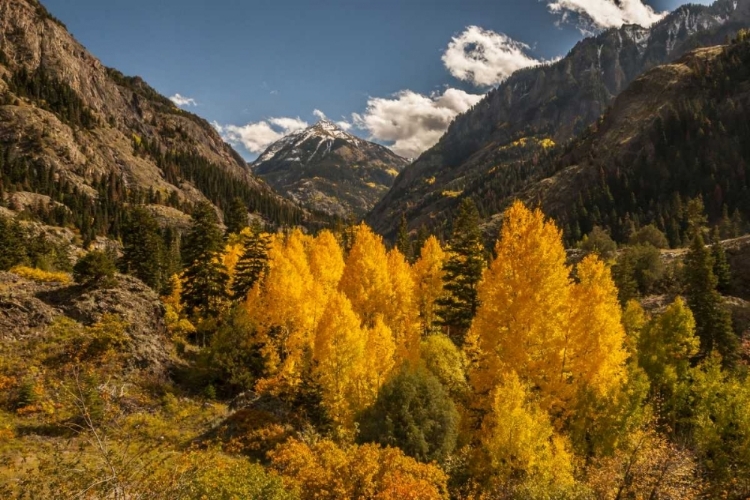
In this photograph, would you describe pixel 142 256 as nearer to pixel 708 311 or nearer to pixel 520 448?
pixel 520 448

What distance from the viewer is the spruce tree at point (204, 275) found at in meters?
43.3

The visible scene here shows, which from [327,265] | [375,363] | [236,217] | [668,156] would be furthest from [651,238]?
[668,156]

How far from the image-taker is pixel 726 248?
58.0m

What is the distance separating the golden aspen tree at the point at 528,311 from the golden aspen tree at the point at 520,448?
6.78ft

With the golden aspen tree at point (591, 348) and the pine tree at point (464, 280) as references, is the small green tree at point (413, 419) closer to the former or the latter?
A: the golden aspen tree at point (591, 348)

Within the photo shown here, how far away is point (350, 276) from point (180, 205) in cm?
15843

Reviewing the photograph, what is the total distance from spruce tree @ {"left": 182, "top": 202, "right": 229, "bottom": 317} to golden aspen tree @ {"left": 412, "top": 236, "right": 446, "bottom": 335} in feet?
66.9

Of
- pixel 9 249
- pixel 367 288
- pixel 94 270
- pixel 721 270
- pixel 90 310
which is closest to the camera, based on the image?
pixel 90 310

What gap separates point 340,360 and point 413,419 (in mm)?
6329

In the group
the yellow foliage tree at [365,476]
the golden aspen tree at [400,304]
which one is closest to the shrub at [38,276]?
the golden aspen tree at [400,304]

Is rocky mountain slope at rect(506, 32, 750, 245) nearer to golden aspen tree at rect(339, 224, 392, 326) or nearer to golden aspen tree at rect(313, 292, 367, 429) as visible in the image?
golden aspen tree at rect(339, 224, 392, 326)

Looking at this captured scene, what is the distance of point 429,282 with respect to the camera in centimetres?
4350

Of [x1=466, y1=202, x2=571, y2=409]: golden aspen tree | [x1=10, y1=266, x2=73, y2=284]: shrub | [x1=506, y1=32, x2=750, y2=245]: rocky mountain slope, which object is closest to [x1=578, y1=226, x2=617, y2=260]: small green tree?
[x1=506, y1=32, x2=750, y2=245]: rocky mountain slope

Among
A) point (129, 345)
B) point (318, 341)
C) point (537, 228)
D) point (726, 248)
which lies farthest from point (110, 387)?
point (726, 248)
